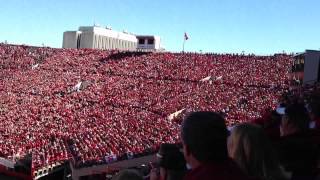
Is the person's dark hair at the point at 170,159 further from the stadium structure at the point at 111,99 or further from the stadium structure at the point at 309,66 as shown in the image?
the stadium structure at the point at 309,66

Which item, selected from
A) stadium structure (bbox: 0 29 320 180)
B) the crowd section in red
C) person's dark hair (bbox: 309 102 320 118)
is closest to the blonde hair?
person's dark hair (bbox: 309 102 320 118)

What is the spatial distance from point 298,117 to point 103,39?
3492 inches

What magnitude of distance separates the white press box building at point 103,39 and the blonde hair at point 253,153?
6257 cm

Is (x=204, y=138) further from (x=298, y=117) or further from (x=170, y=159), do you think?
(x=298, y=117)

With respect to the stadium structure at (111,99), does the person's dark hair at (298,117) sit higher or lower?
higher

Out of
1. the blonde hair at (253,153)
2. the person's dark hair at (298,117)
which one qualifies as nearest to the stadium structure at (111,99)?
the person's dark hair at (298,117)

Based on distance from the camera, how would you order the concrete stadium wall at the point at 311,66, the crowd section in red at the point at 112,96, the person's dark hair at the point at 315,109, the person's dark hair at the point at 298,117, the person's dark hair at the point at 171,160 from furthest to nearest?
the concrete stadium wall at the point at 311,66 → the crowd section in red at the point at 112,96 → the person's dark hair at the point at 315,109 → the person's dark hair at the point at 298,117 → the person's dark hair at the point at 171,160

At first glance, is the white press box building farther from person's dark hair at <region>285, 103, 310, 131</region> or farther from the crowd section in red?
person's dark hair at <region>285, 103, 310, 131</region>

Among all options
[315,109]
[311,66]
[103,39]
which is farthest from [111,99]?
[103,39]

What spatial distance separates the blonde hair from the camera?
8.57 feet

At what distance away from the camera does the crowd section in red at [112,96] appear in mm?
20391

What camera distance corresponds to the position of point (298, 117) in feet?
11.3

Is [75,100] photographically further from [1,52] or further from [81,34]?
[81,34]

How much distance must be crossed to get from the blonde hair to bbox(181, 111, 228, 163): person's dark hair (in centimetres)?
37
